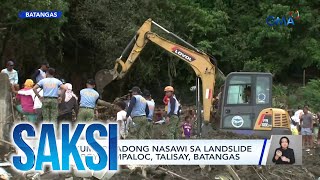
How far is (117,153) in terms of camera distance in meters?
12.2

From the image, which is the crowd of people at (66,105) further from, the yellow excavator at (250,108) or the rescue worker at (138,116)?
the yellow excavator at (250,108)

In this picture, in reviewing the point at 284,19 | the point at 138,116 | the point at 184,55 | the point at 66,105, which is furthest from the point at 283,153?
the point at 284,19

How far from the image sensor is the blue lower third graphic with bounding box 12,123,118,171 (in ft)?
39.4

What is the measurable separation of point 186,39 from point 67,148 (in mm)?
23055

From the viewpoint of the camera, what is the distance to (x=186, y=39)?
34469mm

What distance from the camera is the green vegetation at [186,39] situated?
31.1m

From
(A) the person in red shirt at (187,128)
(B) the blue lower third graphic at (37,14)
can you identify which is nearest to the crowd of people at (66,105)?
(A) the person in red shirt at (187,128)

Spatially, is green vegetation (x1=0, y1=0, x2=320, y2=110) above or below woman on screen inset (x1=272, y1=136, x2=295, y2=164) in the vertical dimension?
above

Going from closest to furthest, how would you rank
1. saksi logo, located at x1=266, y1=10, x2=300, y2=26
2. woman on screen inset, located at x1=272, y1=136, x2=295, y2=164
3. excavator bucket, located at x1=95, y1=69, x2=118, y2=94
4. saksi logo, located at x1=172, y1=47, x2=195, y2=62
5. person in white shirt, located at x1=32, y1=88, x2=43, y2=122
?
woman on screen inset, located at x1=272, y1=136, x2=295, y2=164 → person in white shirt, located at x1=32, y1=88, x2=43, y2=122 → saksi logo, located at x1=172, y1=47, x2=195, y2=62 → excavator bucket, located at x1=95, y1=69, x2=118, y2=94 → saksi logo, located at x1=266, y1=10, x2=300, y2=26

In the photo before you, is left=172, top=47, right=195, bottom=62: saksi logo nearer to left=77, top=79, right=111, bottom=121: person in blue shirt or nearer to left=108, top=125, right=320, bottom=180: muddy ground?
left=77, top=79, right=111, bottom=121: person in blue shirt

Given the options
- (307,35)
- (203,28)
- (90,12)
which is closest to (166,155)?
(90,12)

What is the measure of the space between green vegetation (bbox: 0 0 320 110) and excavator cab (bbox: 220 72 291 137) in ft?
41.6

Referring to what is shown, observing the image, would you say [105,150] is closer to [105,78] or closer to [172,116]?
[172,116]

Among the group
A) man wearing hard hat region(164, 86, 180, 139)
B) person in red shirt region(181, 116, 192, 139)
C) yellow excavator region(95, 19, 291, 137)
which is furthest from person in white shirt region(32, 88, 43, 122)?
yellow excavator region(95, 19, 291, 137)
